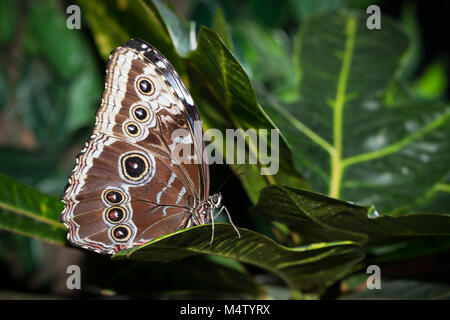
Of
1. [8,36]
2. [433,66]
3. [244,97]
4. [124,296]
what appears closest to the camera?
[244,97]

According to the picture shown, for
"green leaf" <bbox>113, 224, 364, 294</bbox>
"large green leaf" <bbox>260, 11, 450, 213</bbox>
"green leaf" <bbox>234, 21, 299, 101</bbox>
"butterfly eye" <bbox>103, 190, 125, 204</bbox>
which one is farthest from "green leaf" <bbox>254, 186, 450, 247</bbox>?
"green leaf" <bbox>234, 21, 299, 101</bbox>

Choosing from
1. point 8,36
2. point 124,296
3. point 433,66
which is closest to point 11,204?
point 124,296

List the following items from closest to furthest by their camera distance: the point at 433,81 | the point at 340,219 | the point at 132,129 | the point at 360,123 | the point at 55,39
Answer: the point at 340,219, the point at 132,129, the point at 360,123, the point at 55,39, the point at 433,81

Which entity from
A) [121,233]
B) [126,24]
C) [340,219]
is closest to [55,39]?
[126,24]

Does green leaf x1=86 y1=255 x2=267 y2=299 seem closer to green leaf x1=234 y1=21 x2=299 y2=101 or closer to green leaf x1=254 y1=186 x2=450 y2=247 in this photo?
green leaf x1=254 y1=186 x2=450 y2=247

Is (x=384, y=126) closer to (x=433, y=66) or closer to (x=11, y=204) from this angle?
(x=11, y=204)

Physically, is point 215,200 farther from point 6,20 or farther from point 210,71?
point 6,20
